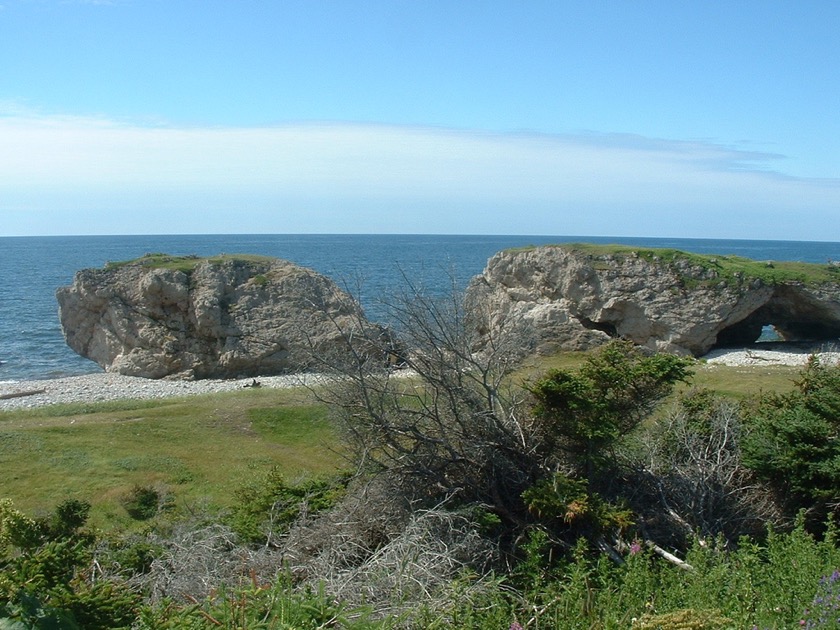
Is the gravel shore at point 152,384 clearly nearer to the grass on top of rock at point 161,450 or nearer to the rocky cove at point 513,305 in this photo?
the rocky cove at point 513,305

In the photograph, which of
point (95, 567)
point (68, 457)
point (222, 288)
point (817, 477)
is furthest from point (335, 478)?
point (222, 288)

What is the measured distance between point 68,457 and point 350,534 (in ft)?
39.6

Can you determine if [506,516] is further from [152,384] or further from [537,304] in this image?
[537,304]

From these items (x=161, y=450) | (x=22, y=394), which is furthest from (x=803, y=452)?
(x=22, y=394)

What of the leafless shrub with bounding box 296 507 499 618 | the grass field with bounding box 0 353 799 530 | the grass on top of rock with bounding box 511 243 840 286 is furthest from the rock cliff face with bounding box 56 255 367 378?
the leafless shrub with bounding box 296 507 499 618

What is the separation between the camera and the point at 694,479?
1028 cm

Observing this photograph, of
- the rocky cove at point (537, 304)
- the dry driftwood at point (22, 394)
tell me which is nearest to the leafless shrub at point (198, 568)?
the rocky cove at point (537, 304)

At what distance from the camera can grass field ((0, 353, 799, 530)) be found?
51.0ft

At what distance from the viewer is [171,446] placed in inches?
761

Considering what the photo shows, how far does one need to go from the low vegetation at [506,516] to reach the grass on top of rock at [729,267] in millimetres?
21718

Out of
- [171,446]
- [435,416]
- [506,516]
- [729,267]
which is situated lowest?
[171,446]

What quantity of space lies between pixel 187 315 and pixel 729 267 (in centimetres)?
2398

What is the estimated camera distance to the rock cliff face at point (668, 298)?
32875mm

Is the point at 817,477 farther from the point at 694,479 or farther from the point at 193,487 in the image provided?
the point at 193,487
